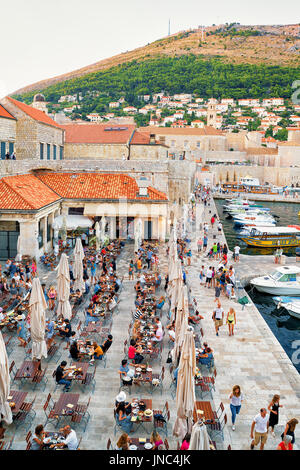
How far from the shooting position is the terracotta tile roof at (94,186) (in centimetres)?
2674

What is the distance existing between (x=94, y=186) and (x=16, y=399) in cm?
2039

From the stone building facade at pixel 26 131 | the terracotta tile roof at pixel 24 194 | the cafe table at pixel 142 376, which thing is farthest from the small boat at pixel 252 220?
the cafe table at pixel 142 376

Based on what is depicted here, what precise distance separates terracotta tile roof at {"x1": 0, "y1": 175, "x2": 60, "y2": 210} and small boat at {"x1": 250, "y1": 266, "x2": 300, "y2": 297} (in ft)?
42.7

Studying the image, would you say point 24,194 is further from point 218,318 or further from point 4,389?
point 4,389

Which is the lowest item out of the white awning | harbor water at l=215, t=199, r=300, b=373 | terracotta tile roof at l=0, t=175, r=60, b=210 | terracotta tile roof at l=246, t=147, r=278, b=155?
harbor water at l=215, t=199, r=300, b=373

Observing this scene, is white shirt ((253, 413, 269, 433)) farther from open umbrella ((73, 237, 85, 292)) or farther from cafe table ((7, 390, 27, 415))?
open umbrella ((73, 237, 85, 292))

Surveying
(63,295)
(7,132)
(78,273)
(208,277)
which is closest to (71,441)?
(63,295)

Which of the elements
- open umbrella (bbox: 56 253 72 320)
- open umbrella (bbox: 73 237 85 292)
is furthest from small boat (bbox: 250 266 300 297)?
open umbrella (bbox: 56 253 72 320)

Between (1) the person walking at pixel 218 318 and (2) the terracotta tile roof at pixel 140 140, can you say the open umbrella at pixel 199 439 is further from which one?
(2) the terracotta tile roof at pixel 140 140

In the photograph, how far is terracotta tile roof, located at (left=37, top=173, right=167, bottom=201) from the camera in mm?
26742

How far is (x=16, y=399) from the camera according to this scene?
8.69 metres

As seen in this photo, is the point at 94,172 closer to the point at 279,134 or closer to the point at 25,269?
the point at 25,269

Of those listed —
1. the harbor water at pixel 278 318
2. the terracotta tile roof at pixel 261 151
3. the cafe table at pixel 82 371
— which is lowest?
the harbor water at pixel 278 318

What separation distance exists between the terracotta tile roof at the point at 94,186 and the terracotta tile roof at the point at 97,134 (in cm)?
962
